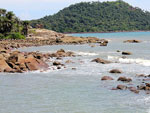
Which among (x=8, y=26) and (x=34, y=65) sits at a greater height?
(x=8, y=26)

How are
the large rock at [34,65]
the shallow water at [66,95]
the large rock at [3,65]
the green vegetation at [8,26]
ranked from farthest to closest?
the green vegetation at [8,26] → the large rock at [34,65] → the large rock at [3,65] → the shallow water at [66,95]

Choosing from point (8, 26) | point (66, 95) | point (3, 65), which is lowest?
point (66, 95)

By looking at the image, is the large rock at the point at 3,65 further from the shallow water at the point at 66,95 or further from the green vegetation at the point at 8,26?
the green vegetation at the point at 8,26

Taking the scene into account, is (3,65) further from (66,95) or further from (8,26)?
(8,26)

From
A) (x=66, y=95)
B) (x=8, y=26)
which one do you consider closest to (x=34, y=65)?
(x=66, y=95)

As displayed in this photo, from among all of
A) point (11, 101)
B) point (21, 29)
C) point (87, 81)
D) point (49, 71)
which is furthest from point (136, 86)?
point (21, 29)

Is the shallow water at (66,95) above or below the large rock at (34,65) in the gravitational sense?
below

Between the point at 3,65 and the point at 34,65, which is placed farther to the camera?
the point at 34,65

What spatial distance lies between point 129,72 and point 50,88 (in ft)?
36.5

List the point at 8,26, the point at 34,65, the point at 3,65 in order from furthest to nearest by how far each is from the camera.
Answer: the point at 8,26 < the point at 34,65 < the point at 3,65

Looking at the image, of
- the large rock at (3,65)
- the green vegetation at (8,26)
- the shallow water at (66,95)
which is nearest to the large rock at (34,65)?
the large rock at (3,65)

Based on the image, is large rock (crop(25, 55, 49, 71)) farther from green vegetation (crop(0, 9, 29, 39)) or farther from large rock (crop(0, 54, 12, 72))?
green vegetation (crop(0, 9, 29, 39))

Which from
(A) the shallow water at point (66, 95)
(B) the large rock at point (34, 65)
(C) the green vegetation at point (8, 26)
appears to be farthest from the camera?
(C) the green vegetation at point (8, 26)

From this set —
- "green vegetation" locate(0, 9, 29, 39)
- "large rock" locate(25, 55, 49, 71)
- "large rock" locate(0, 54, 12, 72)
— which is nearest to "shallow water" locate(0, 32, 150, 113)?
"large rock" locate(0, 54, 12, 72)
